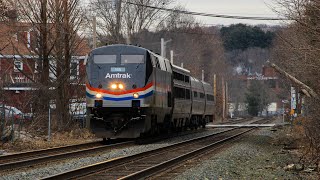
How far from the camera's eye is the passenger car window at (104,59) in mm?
22062

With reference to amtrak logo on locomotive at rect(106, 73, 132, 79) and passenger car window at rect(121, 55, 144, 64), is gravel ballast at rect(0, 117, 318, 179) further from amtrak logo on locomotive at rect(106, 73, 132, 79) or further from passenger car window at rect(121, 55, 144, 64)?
passenger car window at rect(121, 55, 144, 64)

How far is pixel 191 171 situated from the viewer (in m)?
13.7

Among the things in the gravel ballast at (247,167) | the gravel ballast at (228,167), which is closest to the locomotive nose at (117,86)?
the gravel ballast at (228,167)

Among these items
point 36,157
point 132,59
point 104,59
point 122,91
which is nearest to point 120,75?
point 122,91

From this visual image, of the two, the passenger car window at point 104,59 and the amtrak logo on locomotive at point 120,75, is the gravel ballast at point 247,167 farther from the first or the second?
the passenger car window at point 104,59

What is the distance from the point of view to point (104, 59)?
22.2 m

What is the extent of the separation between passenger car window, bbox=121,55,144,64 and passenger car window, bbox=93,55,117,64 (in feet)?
1.13

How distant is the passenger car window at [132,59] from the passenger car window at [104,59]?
1.13 ft

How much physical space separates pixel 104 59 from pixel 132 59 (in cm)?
109

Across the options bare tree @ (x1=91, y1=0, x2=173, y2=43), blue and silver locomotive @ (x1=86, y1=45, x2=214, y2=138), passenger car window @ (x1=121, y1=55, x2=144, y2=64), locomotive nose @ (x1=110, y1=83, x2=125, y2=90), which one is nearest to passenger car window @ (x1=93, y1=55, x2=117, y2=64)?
blue and silver locomotive @ (x1=86, y1=45, x2=214, y2=138)

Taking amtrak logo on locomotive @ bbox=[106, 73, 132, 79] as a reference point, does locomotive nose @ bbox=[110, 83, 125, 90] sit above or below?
below

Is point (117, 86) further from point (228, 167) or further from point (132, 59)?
point (228, 167)

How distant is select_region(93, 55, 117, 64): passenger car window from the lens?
22.1 m

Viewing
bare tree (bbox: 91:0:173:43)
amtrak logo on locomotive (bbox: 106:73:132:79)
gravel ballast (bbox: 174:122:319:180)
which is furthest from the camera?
bare tree (bbox: 91:0:173:43)
